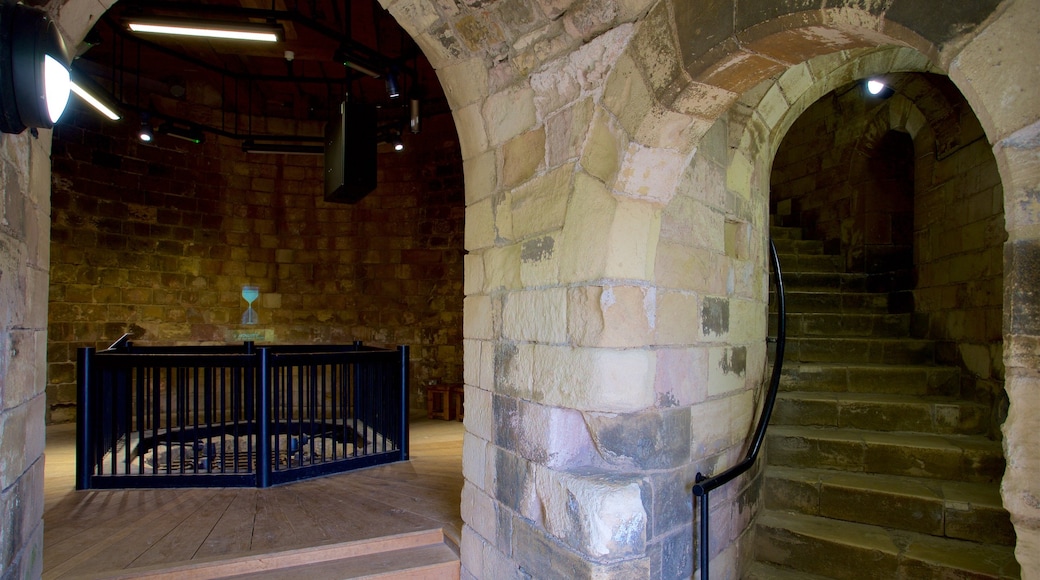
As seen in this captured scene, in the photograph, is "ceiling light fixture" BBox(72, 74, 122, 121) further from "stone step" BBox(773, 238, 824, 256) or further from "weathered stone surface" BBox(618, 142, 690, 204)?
→ "stone step" BBox(773, 238, 824, 256)

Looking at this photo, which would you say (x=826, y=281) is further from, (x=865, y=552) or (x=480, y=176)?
(x=480, y=176)

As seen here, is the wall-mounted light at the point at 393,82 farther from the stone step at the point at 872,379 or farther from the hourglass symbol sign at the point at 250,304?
the hourglass symbol sign at the point at 250,304

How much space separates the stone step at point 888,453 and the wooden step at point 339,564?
1.88 metres

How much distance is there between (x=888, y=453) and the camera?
2.92 metres

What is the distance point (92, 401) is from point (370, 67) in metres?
2.94

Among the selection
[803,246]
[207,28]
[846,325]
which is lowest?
[846,325]

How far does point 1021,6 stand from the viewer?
3.10 ft

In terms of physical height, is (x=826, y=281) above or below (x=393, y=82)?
below

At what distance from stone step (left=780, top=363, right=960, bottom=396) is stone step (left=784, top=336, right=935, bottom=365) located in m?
0.18

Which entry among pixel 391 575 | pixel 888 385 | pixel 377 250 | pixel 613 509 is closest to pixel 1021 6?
pixel 613 509

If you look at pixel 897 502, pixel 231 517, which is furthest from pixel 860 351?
pixel 231 517

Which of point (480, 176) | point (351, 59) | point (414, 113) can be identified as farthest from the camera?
point (414, 113)

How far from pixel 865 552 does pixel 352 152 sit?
13.0 feet

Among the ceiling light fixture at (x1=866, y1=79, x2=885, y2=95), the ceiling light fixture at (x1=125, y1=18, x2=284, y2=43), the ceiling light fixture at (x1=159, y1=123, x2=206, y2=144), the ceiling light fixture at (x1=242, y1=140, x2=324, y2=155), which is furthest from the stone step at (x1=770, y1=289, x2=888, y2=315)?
the ceiling light fixture at (x1=159, y1=123, x2=206, y2=144)
